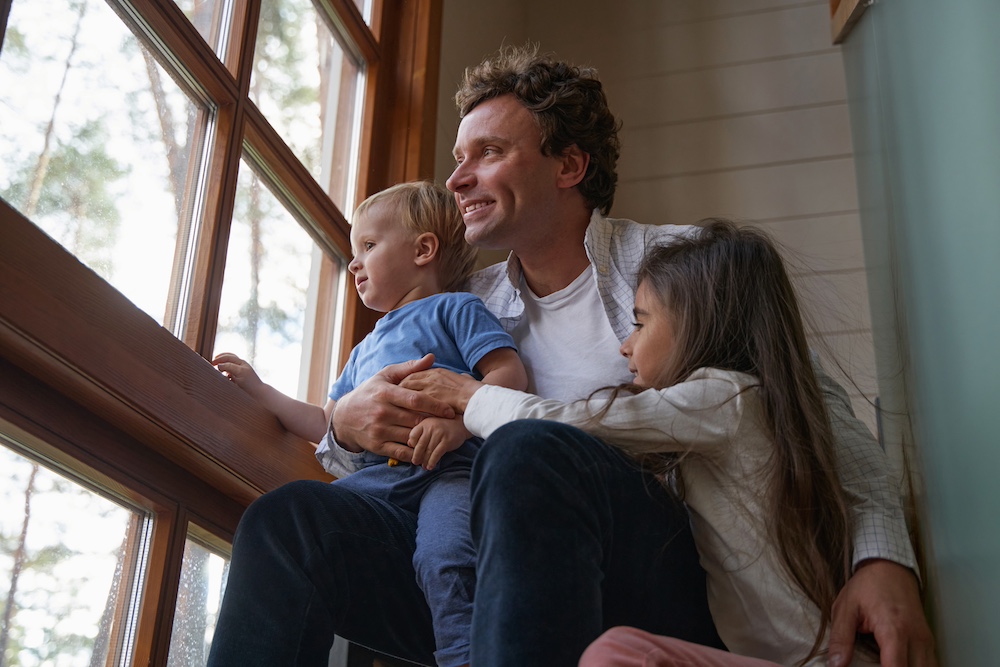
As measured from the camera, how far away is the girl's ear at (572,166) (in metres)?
2.01

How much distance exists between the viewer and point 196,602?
5.17 feet

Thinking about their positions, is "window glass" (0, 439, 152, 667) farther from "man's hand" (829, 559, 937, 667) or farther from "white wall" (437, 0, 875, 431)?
"white wall" (437, 0, 875, 431)

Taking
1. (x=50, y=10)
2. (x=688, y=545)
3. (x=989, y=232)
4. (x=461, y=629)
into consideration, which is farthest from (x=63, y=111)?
(x=989, y=232)

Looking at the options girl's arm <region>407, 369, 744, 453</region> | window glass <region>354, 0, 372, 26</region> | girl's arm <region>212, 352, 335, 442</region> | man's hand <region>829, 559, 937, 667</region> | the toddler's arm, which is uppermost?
window glass <region>354, 0, 372, 26</region>

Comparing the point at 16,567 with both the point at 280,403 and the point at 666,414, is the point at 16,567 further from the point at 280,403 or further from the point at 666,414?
the point at 666,414

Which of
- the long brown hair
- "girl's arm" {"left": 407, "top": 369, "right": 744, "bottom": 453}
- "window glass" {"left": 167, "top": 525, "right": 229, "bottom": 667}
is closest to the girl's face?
the long brown hair

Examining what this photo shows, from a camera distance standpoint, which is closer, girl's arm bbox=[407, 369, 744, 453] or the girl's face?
girl's arm bbox=[407, 369, 744, 453]

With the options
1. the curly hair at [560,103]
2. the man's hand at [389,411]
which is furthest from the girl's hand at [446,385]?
the curly hair at [560,103]

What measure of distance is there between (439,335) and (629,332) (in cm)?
32

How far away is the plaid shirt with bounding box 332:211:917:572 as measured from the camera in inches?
47.4

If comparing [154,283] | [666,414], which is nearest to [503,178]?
[154,283]

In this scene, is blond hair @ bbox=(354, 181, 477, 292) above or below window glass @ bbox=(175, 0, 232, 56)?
below

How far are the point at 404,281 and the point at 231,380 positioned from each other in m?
0.39

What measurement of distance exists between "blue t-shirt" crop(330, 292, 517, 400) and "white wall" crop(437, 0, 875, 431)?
1235mm
